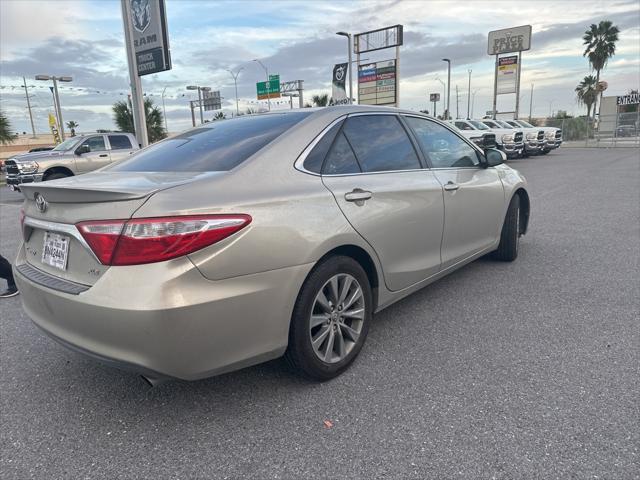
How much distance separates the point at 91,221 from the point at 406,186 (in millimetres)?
2032

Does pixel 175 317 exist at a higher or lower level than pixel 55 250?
lower

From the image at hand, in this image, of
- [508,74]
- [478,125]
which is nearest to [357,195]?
[478,125]

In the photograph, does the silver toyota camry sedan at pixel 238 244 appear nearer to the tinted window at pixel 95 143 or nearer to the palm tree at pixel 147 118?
the tinted window at pixel 95 143

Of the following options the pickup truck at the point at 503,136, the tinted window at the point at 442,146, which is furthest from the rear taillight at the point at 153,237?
the pickup truck at the point at 503,136

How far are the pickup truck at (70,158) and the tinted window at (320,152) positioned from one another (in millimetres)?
11319

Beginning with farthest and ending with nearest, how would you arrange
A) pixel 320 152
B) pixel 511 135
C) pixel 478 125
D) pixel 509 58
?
pixel 509 58, pixel 478 125, pixel 511 135, pixel 320 152

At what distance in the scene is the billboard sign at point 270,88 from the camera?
50.7 metres

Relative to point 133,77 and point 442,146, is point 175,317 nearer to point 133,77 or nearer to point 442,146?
point 442,146

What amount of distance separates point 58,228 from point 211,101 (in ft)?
202

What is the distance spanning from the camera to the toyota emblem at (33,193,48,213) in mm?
2545

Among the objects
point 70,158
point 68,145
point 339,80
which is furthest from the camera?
point 339,80

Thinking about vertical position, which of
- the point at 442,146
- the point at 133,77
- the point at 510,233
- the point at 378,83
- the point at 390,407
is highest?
the point at 378,83

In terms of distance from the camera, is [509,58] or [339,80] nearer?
[339,80]

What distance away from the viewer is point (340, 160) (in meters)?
2.98
